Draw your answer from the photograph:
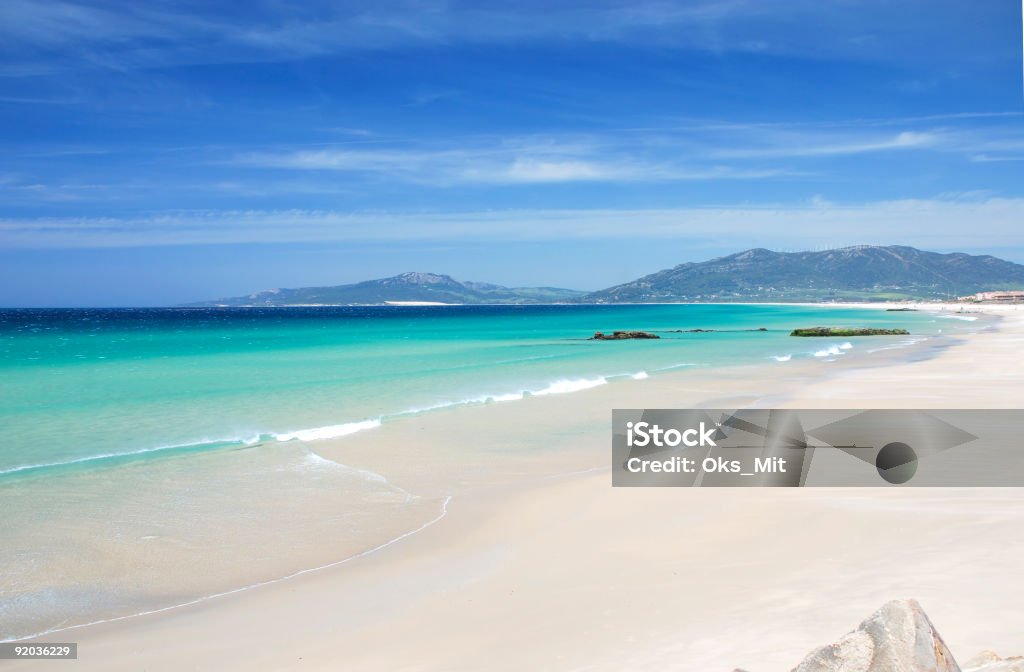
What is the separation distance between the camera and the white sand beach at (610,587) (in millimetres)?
5609

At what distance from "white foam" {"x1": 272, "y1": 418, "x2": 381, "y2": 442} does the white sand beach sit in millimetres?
5192

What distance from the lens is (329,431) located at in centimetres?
1681

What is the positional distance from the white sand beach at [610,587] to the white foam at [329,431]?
204 inches

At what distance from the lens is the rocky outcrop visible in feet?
11.3

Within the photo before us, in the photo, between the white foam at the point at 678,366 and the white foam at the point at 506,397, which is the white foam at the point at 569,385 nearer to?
the white foam at the point at 506,397

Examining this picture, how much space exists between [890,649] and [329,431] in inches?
575

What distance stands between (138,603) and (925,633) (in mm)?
6754

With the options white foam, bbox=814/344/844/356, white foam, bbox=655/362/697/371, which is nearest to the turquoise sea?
white foam, bbox=814/344/844/356

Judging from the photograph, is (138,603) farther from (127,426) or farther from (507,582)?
(127,426)

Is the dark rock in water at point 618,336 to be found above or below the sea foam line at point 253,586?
above

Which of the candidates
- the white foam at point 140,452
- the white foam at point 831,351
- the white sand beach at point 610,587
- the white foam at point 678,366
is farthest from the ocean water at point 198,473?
the white foam at point 831,351

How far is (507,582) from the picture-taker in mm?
7328

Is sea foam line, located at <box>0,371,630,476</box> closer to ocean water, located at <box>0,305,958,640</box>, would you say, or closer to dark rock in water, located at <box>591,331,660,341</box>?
ocean water, located at <box>0,305,958,640</box>

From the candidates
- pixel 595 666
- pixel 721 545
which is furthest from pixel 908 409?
pixel 595 666
